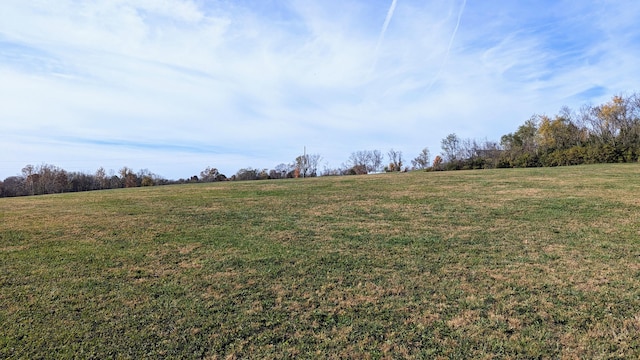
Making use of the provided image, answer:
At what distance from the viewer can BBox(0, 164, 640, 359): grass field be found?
304 centimetres

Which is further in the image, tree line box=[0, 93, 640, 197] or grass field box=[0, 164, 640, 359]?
tree line box=[0, 93, 640, 197]

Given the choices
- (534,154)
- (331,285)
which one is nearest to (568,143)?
(534,154)

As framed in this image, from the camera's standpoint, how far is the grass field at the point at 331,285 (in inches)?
120

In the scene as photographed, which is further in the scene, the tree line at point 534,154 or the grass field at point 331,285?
the tree line at point 534,154

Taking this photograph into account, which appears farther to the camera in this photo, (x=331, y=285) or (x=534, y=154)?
(x=534, y=154)

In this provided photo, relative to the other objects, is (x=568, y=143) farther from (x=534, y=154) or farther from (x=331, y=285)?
(x=331, y=285)

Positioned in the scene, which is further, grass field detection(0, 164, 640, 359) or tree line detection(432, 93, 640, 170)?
tree line detection(432, 93, 640, 170)

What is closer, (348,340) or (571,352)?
(571,352)

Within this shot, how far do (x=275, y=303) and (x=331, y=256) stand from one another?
1842mm

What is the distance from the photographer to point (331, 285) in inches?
171

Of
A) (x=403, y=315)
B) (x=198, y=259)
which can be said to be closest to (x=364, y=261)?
(x=403, y=315)

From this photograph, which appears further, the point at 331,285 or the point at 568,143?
the point at 568,143

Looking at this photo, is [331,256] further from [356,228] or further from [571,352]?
[571,352]

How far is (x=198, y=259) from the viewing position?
5586 millimetres
